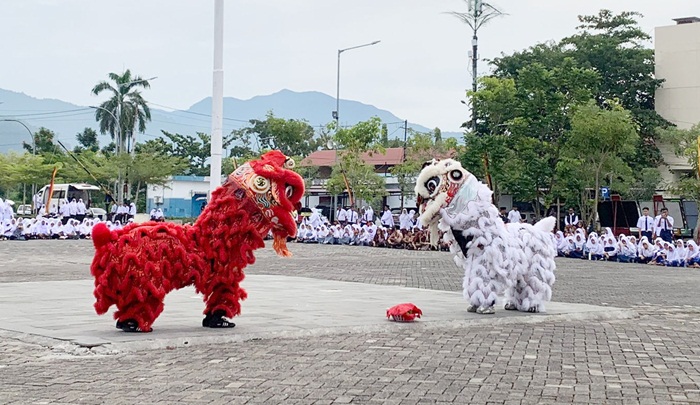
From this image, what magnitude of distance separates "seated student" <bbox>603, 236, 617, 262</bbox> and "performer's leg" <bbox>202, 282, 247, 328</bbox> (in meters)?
22.6

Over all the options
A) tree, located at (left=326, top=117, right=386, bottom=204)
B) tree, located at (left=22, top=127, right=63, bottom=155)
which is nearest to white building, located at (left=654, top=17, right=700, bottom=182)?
tree, located at (left=326, top=117, right=386, bottom=204)

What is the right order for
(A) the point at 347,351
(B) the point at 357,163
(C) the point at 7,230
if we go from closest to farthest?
1. (A) the point at 347,351
2. (C) the point at 7,230
3. (B) the point at 357,163

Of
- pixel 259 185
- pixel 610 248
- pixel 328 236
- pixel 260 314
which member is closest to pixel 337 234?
pixel 328 236

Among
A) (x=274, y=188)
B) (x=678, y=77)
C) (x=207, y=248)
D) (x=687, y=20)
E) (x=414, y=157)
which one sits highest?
(x=687, y=20)

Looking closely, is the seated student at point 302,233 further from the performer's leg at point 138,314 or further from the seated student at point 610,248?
the performer's leg at point 138,314

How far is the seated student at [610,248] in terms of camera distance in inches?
1195

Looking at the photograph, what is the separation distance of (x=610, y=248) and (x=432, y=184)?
→ 64.4ft

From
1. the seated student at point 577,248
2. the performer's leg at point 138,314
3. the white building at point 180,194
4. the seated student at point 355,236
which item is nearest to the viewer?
the performer's leg at point 138,314

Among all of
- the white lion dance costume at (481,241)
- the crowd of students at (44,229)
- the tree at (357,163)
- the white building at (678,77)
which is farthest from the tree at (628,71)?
the white lion dance costume at (481,241)

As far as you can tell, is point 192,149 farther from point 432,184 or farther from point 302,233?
point 432,184

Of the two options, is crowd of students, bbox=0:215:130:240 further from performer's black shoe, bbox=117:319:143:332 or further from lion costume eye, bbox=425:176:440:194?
performer's black shoe, bbox=117:319:143:332

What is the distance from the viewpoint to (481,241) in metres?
12.2

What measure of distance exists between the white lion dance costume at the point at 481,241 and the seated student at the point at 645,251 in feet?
59.1

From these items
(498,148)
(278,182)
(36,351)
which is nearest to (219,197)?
(278,182)
